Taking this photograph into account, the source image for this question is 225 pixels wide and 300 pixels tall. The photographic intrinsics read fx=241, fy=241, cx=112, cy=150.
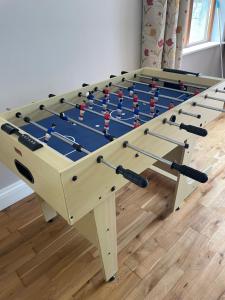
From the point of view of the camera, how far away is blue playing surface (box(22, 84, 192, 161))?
3.49 ft

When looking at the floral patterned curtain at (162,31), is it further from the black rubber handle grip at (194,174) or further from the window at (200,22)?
the black rubber handle grip at (194,174)

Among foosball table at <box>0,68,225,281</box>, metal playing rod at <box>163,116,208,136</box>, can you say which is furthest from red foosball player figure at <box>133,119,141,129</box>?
metal playing rod at <box>163,116,208,136</box>

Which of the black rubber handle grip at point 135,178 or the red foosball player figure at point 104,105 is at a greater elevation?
the red foosball player figure at point 104,105

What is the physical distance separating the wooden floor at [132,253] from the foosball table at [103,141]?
0.38 ft

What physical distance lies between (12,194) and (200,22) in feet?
11.0

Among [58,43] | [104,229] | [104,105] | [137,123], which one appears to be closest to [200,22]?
[58,43]

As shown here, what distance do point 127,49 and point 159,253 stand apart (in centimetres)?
175

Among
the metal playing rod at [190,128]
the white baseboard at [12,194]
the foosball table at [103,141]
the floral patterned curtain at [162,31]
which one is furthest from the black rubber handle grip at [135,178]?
the floral patterned curtain at [162,31]

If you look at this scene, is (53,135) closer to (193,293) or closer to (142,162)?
(142,162)

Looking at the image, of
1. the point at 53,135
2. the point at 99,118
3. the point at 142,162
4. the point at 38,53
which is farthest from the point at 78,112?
the point at 38,53

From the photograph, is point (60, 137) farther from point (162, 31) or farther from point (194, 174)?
point (162, 31)

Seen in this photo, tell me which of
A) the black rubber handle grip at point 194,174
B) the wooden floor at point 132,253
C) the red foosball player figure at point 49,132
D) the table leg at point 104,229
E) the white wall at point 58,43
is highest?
the white wall at point 58,43

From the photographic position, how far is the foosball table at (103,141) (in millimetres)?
861

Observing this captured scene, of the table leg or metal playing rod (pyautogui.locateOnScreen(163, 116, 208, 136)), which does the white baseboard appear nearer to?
the table leg
